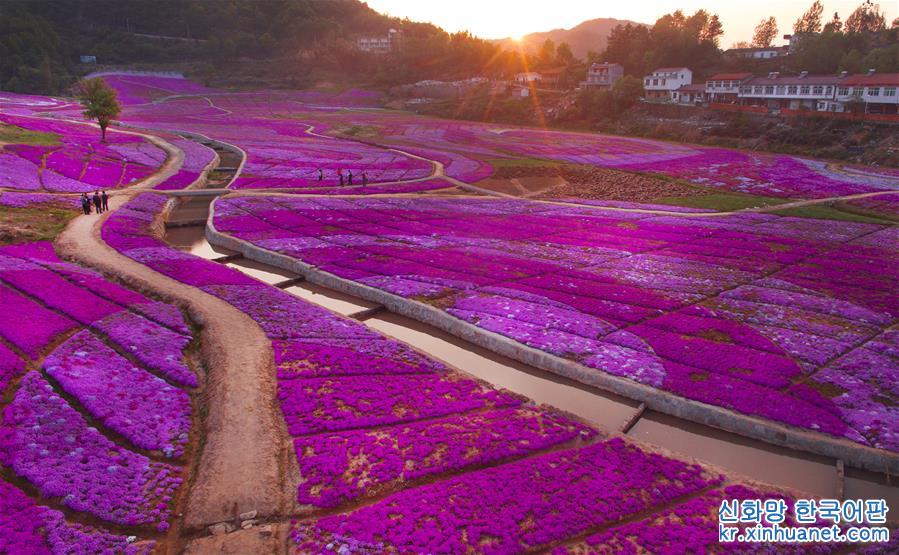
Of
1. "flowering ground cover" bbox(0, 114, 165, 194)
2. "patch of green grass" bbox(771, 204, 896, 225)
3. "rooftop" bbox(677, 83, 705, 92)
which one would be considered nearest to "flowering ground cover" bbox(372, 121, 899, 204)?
"patch of green grass" bbox(771, 204, 896, 225)

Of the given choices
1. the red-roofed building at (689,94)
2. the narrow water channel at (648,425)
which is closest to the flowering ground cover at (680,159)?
the red-roofed building at (689,94)

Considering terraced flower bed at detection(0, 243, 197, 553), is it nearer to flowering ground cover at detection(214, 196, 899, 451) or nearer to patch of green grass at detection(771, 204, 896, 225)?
flowering ground cover at detection(214, 196, 899, 451)

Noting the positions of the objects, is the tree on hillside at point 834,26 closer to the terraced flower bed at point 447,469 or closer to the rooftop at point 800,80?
the rooftop at point 800,80

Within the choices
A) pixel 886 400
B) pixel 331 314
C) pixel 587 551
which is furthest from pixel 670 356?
pixel 331 314

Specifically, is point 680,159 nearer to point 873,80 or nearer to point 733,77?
point 873,80

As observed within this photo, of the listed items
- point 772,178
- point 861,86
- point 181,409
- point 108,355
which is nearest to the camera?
point 181,409

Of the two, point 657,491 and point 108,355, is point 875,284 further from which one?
point 108,355
